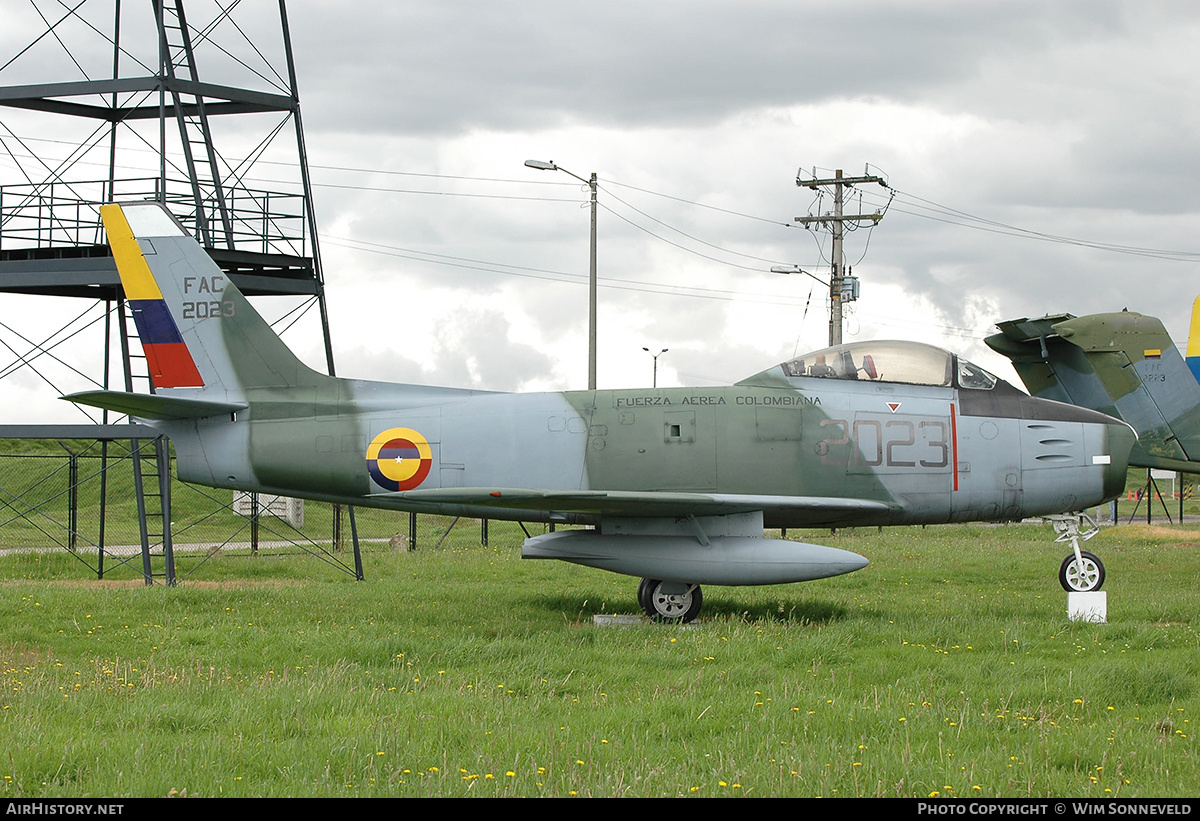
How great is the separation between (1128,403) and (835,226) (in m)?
26.5

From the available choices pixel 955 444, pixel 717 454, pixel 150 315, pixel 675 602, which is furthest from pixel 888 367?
pixel 150 315

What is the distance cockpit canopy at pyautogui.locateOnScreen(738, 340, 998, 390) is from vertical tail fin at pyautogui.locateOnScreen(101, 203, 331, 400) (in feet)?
20.5

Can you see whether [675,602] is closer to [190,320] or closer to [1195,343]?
[190,320]

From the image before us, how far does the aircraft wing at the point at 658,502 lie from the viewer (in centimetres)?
1212

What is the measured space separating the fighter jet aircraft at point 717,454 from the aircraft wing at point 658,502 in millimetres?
42

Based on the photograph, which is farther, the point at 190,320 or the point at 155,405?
the point at 190,320

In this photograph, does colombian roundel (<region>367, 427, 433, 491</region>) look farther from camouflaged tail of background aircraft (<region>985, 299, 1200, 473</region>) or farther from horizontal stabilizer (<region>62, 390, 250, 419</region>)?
camouflaged tail of background aircraft (<region>985, 299, 1200, 473</region>)

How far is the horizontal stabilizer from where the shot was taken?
12.8 m

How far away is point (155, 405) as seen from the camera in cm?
1357

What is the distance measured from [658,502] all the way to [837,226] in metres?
34.2

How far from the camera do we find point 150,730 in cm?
746

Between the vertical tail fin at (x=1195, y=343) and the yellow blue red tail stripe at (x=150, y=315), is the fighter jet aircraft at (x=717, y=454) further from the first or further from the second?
the vertical tail fin at (x=1195, y=343)

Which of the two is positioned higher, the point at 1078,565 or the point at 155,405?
the point at 155,405

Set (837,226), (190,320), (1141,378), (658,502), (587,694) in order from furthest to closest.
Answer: (837,226), (1141,378), (190,320), (658,502), (587,694)
